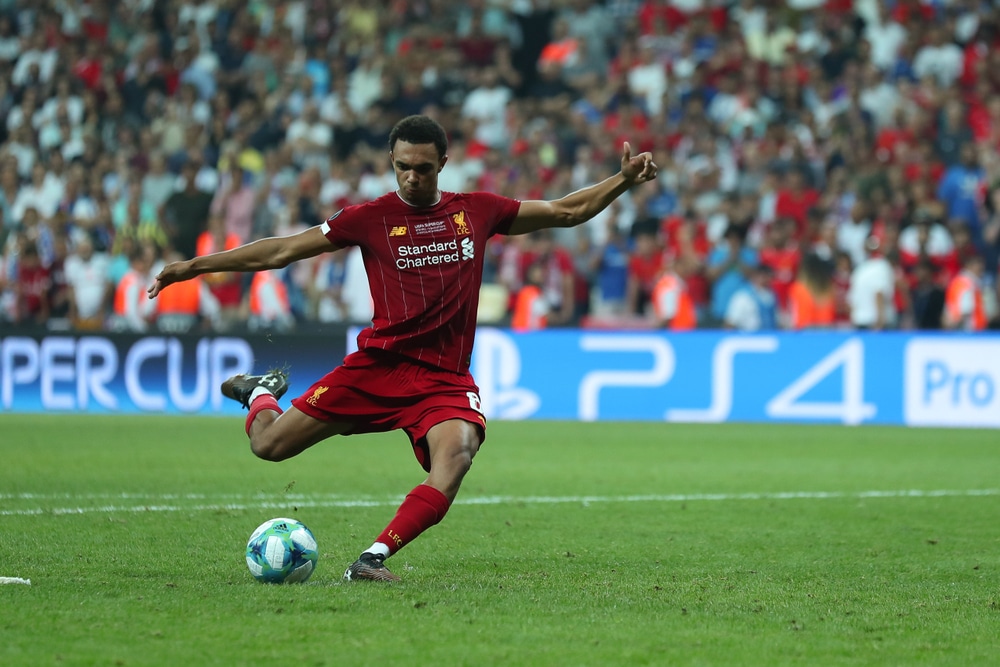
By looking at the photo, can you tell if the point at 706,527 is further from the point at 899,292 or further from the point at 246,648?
the point at 899,292

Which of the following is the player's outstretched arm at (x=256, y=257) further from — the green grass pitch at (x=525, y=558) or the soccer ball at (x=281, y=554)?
the green grass pitch at (x=525, y=558)

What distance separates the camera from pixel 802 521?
909cm

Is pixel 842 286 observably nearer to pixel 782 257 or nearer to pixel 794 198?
pixel 782 257

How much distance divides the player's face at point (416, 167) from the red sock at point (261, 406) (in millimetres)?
1299

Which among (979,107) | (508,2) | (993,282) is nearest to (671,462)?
(993,282)

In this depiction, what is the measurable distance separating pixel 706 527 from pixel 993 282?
10883mm

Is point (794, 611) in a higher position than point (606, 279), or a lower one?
lower

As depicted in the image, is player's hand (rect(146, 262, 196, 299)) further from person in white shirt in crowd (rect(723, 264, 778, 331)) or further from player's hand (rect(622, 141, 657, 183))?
person in white shirt in crowd (rect(723, 264, 778, 331))

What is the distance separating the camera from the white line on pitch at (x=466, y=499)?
912cm

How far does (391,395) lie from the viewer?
6797 mm

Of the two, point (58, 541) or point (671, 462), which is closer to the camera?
point (58, 541)

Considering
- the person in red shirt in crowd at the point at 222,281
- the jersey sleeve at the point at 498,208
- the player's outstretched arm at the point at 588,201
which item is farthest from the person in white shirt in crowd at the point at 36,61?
the player's outstretched arm at the point at 588,201

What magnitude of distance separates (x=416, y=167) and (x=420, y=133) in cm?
15

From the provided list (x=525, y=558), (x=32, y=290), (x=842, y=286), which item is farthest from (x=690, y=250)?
(x=525, y=558)
